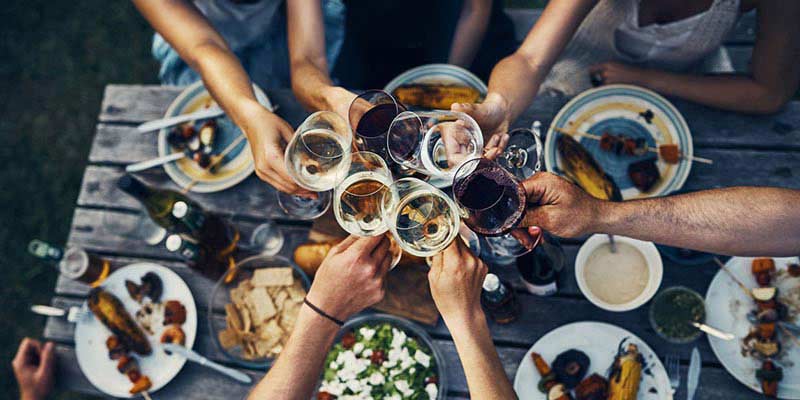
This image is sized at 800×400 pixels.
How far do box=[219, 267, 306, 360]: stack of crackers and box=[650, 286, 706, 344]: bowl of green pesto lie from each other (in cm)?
139

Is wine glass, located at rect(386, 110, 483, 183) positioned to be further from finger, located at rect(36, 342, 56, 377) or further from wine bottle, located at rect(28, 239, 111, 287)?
finger, located at rect(36, 342, 56, 377)

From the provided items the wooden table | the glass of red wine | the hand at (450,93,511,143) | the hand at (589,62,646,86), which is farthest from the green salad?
the hand at (589,62,646,86)

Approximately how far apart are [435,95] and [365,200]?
0.86 meters

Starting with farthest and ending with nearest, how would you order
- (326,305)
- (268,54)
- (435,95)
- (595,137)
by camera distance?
1. (268,54)
2. (435,95)
3. (595,137)
4. (326,305)

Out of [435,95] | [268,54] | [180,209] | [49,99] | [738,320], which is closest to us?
[738,320]

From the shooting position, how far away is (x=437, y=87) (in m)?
2.41

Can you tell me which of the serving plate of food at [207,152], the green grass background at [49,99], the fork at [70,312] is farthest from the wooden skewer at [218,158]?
the green grass background at [49,99]

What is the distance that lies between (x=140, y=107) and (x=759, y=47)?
9.42ft

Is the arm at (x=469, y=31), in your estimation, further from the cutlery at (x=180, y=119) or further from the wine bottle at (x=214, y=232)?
the wine bottle at (x=214, y=232)

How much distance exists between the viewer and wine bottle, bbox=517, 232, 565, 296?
6.97 ft

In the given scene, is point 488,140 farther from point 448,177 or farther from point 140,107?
point 140,107

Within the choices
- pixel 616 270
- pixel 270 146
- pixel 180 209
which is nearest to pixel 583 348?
pixel 616 270

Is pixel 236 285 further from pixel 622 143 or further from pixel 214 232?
pixel 622 143

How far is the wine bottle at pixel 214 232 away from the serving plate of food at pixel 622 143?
1407mm
